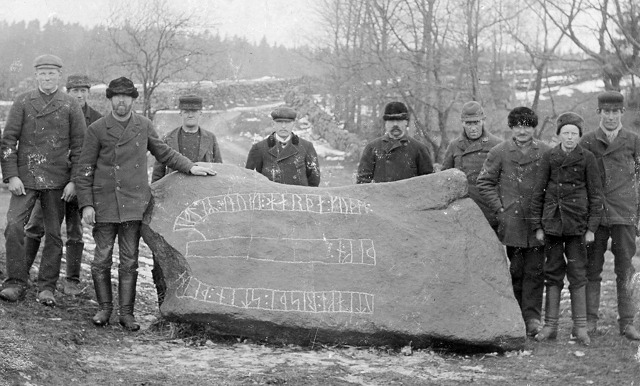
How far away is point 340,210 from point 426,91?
34.6 ft

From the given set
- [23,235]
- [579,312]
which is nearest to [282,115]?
[23,235]

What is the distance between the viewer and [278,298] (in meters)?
6.18

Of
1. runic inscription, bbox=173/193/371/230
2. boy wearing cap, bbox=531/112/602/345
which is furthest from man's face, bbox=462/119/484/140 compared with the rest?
runic inscription, bbox=173/193/371/230

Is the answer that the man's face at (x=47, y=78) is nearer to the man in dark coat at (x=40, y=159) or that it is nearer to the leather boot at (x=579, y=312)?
the man in dark coat at (x=40, y=159)

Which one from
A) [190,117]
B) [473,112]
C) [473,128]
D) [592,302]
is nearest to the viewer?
[592,302]

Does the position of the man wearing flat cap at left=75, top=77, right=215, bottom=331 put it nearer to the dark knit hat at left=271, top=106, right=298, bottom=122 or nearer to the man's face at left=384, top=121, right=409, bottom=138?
the dark knit hat at left=271, top=106, right=298, bottom=122

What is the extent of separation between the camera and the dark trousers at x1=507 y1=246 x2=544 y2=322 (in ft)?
22.6

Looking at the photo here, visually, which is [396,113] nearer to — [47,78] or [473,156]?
[473,156]

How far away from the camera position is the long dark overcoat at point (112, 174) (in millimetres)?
6477

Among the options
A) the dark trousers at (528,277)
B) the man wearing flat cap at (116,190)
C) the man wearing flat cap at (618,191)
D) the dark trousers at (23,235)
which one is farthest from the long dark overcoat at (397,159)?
the dark trousers at (23,235)

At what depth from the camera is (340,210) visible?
6.64m

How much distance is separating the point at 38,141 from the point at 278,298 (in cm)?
255

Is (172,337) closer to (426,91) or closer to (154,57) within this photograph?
(426,91)

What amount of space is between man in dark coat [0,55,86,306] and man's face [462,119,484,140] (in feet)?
11.7
